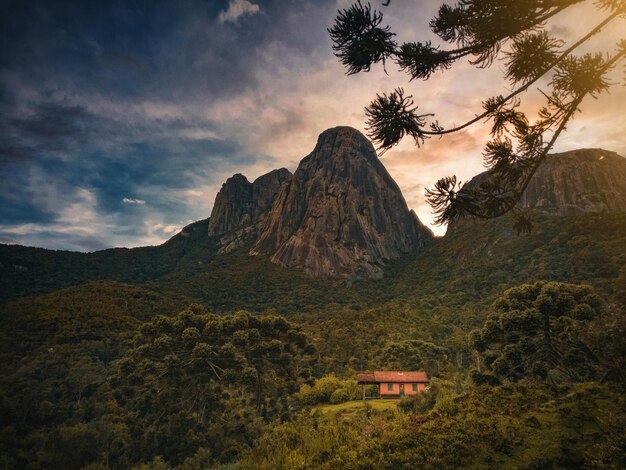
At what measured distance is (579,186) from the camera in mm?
114812

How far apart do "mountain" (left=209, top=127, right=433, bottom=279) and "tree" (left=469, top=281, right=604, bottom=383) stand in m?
105

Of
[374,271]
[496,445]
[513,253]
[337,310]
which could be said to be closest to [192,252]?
[374,271]

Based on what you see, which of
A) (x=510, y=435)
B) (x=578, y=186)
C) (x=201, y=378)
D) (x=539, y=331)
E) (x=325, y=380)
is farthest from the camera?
(x=578, y=186)

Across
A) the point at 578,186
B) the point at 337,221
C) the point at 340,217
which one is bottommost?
the point at 337,221

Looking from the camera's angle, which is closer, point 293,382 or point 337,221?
point 293,382

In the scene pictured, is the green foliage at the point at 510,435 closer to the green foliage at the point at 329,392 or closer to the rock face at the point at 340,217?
the green foliage at the point at 329,392

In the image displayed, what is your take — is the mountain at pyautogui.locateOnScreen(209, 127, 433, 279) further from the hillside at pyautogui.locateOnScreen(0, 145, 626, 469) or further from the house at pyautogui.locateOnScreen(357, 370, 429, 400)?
the house at pyautogui.locateOnScreen(357, 370, 429, 400)

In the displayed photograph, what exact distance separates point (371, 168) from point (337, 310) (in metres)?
93.8

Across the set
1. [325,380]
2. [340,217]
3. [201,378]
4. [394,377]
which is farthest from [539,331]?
[340,217]

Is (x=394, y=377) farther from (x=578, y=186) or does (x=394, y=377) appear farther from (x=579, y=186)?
(x=579, y=186)

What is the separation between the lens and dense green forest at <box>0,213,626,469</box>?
9.98 m

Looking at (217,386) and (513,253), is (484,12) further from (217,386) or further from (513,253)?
(513,253)

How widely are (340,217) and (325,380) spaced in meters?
112

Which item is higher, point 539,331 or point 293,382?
point 539,331
